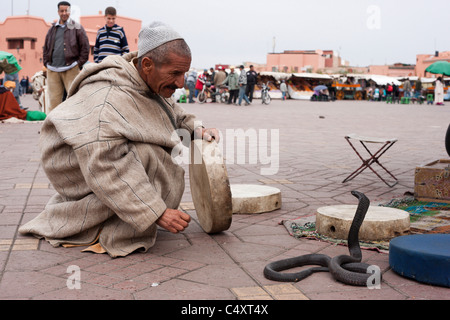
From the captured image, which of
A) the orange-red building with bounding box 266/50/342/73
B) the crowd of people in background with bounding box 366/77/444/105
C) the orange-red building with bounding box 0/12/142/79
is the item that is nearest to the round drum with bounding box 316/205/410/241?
the crowd of people in background with bounding box 366/77/444/105

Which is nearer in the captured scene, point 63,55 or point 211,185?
point 211,185

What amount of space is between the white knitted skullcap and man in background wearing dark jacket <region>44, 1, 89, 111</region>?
499 cm

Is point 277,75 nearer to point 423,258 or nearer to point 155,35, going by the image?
point 155,35

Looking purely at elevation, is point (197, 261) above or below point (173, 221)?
below

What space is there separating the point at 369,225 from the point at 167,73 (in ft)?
4.75

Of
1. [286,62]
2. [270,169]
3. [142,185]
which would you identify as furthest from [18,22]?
[142,185]

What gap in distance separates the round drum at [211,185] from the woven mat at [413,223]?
51 centimetres

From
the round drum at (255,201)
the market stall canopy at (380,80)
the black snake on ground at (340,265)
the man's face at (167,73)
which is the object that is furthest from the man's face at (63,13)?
the market stall canopy at (380,80)

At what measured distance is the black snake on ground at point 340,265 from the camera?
2.48m

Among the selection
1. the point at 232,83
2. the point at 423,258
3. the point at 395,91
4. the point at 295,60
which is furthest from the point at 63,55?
the point at 295,60

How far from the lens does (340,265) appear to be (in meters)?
2.64

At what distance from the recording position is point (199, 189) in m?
3.35

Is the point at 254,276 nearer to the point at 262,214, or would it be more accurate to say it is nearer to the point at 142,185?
the point at 142,185

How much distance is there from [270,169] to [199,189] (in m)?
2.73
